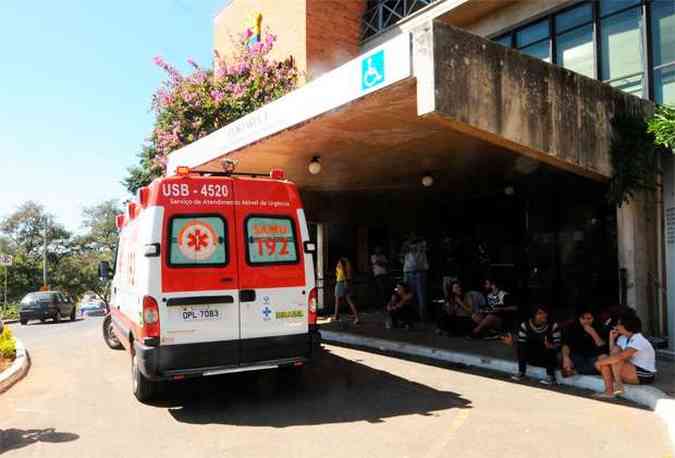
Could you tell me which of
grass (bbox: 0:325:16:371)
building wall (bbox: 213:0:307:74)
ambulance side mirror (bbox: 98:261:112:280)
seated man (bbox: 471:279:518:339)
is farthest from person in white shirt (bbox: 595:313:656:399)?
building wall (bbox: 213:0:307:74)

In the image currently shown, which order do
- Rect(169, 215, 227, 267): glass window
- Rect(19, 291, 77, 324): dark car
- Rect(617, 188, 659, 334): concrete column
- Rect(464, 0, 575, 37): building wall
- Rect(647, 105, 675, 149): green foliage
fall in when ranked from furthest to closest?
Rect(19, 291, 77, 324): dark car
Rect(464, 0, 575, 37): building wall
Rect(617, 188, 659, 334): concrete column
Rect(647, 105, 675, 149): green foliage
Rect(169, 215, 227, 267): glass window

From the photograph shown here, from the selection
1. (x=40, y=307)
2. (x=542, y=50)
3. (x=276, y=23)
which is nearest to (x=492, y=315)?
(x=542, y=50)

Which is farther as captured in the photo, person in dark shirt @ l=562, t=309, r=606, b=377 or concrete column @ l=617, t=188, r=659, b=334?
concrete column @ l=617, t=188, r=659, b=334

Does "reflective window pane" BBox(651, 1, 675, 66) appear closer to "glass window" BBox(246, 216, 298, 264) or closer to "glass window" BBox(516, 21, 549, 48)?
"glass window" BBox(516, 21, 549, 48)

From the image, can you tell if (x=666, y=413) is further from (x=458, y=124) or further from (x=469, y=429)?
(x=458, y=124)

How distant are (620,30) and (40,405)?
11.7 metres

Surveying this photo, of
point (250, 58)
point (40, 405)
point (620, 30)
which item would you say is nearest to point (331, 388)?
point (40, 405)

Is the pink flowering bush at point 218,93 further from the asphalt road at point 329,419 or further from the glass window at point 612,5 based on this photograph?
the asphalt road at point 329,419

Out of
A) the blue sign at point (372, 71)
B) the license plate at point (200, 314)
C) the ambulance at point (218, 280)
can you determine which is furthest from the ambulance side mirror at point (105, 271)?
the blue sign at point (372, 71)

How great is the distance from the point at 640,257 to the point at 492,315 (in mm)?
2556

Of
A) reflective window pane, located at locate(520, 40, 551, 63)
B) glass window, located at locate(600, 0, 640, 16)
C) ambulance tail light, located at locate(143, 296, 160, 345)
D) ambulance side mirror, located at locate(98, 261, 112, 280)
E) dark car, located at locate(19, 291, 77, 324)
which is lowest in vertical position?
dark car, located at locate(19, 291, 77, 324)

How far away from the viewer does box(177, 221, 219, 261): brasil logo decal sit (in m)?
5.94

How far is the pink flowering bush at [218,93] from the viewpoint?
16625 millimetres

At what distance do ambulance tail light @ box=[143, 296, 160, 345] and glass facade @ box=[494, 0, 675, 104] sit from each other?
367 inches
